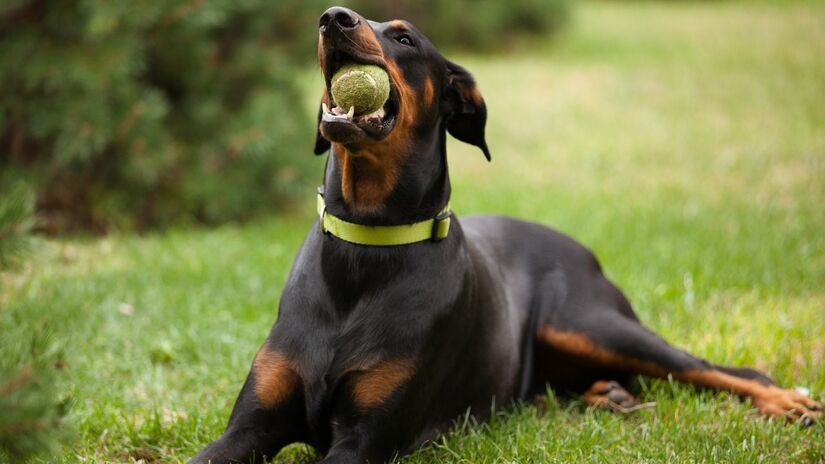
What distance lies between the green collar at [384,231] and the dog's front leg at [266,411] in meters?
0.46

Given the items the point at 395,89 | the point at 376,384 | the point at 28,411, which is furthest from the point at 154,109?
the point at 28,411

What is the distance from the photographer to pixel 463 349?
3.35 m

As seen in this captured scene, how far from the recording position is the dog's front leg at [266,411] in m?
3.00

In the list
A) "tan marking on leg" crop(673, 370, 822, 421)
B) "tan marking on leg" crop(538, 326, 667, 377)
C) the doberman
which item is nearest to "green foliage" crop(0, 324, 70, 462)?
the doberman

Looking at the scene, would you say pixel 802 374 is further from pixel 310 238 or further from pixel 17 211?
pixel 17 211

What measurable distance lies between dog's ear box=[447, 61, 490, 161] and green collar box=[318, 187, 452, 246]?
0.45 meters

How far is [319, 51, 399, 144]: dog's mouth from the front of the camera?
284cm

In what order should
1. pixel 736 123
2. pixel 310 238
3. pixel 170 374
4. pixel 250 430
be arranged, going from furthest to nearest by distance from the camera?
pixel 736 123 → pixel 170 374 → pixel 310 238 → pixel 250 430

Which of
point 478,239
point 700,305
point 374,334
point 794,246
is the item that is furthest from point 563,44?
point 374,334

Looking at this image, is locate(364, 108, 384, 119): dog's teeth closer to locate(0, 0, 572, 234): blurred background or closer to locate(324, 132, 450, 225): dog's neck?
locate(324, 132, 450, 225): dog's neck

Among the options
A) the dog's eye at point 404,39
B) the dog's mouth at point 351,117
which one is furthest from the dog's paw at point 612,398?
the dog's eye at point 404,39

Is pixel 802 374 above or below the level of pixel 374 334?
below

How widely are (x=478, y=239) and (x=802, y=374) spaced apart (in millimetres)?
1618

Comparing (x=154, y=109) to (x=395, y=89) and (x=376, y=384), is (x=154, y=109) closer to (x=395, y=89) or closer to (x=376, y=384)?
(x=395, y=89)
